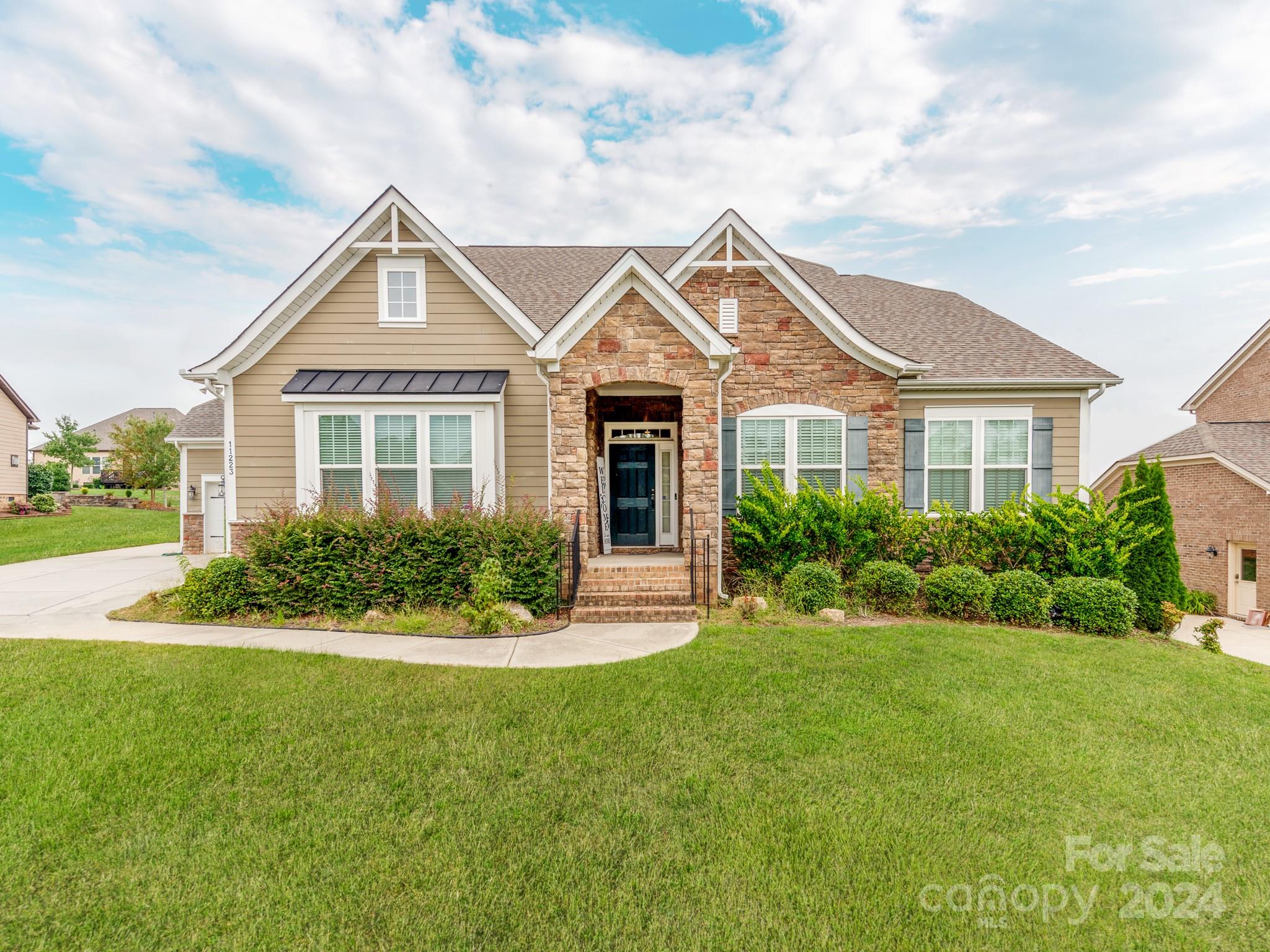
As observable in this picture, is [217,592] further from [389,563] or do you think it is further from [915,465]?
[915,465]

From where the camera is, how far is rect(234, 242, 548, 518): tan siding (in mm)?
9641

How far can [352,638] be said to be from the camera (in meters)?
7.20

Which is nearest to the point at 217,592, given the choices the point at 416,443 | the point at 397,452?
the point at 397,452

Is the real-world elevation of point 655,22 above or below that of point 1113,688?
above

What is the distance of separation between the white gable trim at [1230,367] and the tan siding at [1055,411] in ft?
52.7

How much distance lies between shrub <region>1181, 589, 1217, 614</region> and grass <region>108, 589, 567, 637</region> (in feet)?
60.6

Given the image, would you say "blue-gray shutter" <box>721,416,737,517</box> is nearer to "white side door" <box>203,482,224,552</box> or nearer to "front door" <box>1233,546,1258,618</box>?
"white side door" <box>203,482,224,552</box>

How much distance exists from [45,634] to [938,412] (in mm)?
14355

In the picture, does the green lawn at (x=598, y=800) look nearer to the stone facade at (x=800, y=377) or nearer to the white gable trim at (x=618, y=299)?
the white gable trim at (x=618, y=299)

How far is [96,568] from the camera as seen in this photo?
1244 centimetres

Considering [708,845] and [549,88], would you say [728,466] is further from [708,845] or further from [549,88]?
[549,88]

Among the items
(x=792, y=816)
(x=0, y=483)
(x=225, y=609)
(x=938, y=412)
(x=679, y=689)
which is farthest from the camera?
(x=0, y=483)

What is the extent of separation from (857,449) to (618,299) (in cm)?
520

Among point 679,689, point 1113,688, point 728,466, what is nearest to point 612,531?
point 728,466
